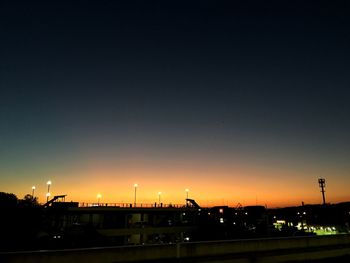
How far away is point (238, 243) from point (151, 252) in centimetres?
307

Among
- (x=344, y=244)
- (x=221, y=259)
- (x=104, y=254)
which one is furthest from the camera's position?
(x=344, y=244)

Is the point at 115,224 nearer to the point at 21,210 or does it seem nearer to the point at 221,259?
the point at 21,210

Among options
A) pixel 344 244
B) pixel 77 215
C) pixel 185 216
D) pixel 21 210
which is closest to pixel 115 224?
pixel 77 215

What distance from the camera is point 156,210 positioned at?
276 feet

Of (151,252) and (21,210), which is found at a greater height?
(21,210)

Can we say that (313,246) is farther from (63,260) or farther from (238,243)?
(63,260)

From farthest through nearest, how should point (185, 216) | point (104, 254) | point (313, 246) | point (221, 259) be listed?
point (185, 216) < point (313, 246) < point (221, 259) < point (104, 254)

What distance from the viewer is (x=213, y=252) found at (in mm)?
10180

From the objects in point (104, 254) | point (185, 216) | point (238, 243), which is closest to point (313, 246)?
point (238, 243)

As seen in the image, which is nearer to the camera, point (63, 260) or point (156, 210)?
point (63, 260)

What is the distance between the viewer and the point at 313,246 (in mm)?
12328

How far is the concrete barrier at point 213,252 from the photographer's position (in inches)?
318

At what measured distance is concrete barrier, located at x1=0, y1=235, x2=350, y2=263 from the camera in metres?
8.08

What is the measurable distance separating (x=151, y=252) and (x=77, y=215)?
73.8 meters
